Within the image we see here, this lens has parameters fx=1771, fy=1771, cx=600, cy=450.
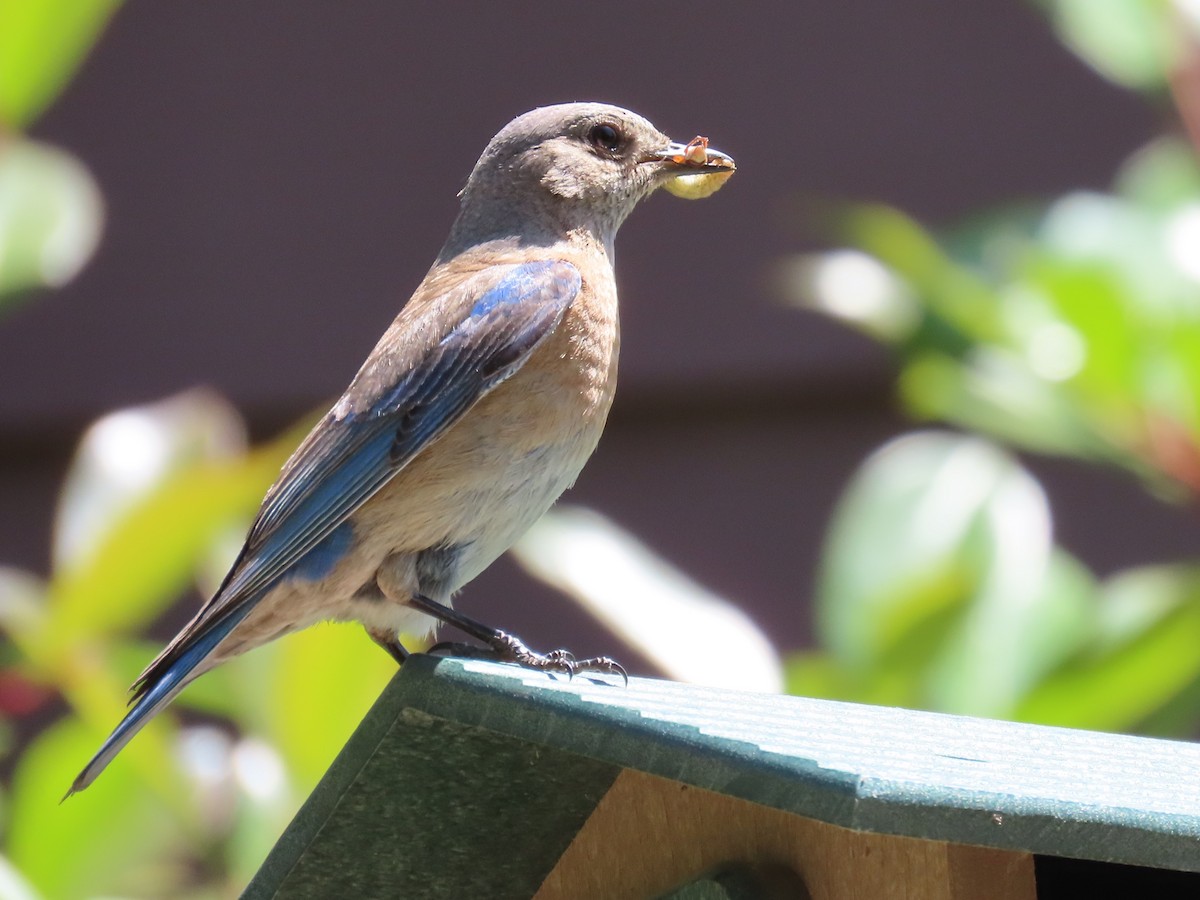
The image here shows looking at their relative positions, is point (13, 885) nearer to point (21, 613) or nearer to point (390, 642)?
point (21, 613)

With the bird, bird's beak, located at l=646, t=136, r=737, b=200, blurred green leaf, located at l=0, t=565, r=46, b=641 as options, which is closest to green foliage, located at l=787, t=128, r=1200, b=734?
bird's beak, located at l=646, t=136, r=737, b=200

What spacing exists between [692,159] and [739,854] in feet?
5.54

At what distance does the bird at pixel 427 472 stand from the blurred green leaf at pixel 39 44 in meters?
0.93

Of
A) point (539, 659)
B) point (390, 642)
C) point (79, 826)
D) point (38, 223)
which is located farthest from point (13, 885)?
point (38, 223)

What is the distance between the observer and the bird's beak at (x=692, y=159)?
334cm

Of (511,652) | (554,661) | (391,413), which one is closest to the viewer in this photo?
(554,661)

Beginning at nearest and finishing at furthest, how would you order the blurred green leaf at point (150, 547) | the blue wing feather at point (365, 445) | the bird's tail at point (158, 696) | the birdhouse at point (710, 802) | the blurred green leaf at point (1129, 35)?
the birdhouse at point (710, 802) < the bird's tail at point (158, 696) < the blue wing feather at point (365, 445) < the blurred green leaf at point (150, 547) < the blurred green leaf at point (1129, 35)

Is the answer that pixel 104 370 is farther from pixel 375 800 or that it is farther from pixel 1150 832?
pixel 1150 832

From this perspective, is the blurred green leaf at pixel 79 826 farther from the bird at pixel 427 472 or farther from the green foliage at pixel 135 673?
the bird at pixel 427 472

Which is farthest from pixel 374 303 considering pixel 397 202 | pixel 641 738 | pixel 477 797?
pixel 641 738

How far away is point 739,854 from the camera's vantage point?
201 centimetres

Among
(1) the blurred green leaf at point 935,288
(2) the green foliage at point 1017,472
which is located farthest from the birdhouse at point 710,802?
(1) the blurred green leaf at point 935,288

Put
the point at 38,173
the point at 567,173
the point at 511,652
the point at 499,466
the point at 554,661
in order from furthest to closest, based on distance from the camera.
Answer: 1. the point at 38,173
2. the point at 567,173
3. the point at 499,466
4. the point at 511,652
5. the point at 554,661

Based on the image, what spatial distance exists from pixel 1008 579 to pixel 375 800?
1486 millimetres
